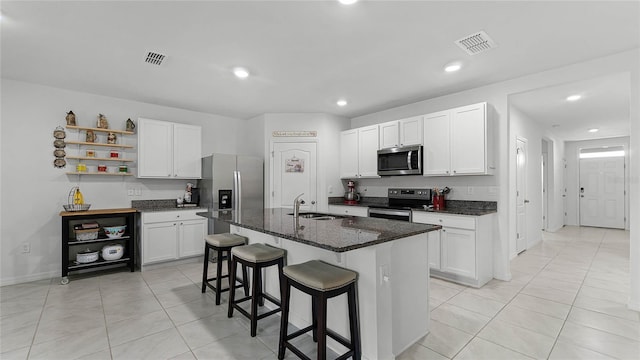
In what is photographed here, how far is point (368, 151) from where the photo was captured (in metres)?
4.86

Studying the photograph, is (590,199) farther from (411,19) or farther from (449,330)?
(411,19)

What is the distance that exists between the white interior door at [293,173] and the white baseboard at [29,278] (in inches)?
121

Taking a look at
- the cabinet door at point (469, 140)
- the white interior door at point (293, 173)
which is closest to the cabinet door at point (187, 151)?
the white interior door at point (293, 173)

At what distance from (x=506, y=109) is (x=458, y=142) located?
0.67m

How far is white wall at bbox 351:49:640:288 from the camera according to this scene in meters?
2.74

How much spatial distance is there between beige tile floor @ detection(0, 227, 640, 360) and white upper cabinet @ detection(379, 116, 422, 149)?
6.62 ft

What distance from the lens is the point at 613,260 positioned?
437cm

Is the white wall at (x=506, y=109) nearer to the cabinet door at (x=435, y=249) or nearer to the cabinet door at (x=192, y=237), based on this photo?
the cabinet door at (x=435, y=249)

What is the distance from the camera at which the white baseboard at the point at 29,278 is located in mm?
3492

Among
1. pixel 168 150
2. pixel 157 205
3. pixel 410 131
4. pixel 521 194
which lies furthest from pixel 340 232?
pixel 521 194

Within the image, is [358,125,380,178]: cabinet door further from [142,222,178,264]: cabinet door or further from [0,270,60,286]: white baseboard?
[0,270,60,286]: white baseboard

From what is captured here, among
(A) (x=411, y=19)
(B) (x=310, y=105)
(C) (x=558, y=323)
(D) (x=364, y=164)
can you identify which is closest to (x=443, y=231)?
(C) (x=558, y=323)

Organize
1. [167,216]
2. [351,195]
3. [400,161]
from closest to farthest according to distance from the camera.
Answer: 1. [167,216]
2. [400,161]
3. [351,195]

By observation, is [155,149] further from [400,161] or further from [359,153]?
[400,161]
